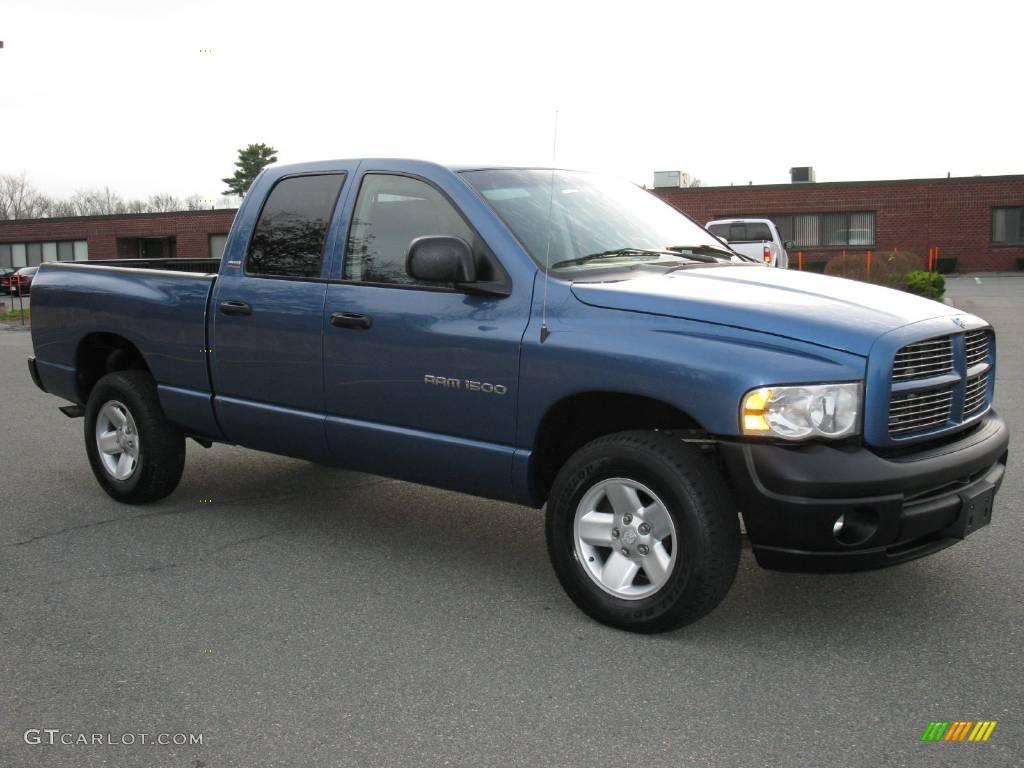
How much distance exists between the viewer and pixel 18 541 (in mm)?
5824

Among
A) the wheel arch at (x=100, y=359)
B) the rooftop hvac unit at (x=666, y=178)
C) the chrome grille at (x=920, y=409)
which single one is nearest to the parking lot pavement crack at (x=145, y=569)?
the wheel arch at (x=100, y=359)

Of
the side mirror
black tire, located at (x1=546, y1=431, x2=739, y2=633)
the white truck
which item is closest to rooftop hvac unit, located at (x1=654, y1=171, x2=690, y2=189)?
the white truck

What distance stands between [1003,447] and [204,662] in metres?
3.33

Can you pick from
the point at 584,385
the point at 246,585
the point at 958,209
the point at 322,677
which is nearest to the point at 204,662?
the point at 322,677

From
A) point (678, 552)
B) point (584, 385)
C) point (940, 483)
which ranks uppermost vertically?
point (584, 385)

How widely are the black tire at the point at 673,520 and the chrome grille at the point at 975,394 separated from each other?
1.14m

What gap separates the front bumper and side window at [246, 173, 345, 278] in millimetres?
2487

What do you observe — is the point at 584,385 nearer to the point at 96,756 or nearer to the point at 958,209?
the point at 96,756

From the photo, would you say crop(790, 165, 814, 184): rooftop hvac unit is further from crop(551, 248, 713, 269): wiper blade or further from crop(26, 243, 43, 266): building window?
crop(551, 248, 713, 269): wiper blade

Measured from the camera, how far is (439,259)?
456cm

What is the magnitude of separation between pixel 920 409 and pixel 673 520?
1.02 metres

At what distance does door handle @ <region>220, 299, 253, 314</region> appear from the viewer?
5.65 meters

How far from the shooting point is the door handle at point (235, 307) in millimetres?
5652

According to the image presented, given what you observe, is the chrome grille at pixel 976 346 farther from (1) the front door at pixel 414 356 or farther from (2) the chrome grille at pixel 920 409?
(1) the front door at pixel 414 356
